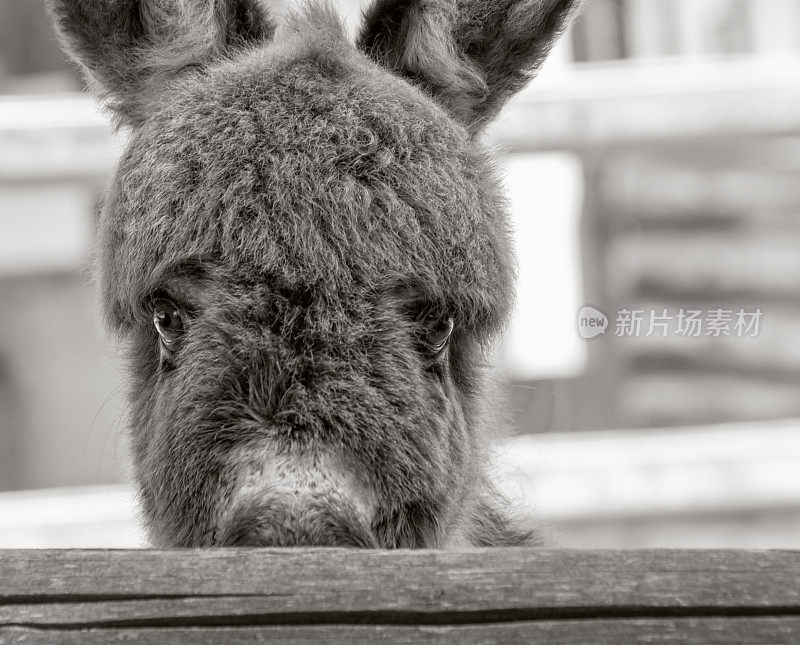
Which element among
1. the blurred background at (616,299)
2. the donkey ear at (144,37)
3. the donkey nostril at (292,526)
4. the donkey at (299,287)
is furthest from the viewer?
the blurred background at (616,299)

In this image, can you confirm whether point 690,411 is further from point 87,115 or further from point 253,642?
point 253,642

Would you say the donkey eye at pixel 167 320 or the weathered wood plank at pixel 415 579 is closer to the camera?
the weathered wood plank at pixel 415 579

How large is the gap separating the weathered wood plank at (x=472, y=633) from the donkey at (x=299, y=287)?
0.37 metres

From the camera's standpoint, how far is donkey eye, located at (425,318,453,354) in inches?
91.8

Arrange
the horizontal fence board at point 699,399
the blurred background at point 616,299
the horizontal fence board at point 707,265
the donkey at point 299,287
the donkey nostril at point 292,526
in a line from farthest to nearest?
the horizontal fence board at point 699,399
the horizontal fence board at point 707,265
the blurred background at point 616,299
the donkey at point 299,287
the donkey nostril at point 292,526

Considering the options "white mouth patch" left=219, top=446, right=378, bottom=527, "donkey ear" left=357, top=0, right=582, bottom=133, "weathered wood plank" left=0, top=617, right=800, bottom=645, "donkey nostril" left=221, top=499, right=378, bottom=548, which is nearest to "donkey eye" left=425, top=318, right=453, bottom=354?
"white mouth patch" left=219, top=446, right=378, bottom=527

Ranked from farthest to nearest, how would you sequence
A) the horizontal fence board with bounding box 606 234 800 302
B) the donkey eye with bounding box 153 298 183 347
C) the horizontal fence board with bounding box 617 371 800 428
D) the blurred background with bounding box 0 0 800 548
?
1. the horizontal fence board with bounding box 617 371 800 428
2. the horizontal fence board with bounding box 606 234 800 302
3. the blurred background with bounding box 0 0 800 548
4. the donkey eye with bounding box 153 298 183 347

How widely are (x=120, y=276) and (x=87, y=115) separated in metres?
5.07

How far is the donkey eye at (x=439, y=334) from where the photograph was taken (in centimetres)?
233

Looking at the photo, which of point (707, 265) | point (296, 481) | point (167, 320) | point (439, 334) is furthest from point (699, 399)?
point (296, 481)

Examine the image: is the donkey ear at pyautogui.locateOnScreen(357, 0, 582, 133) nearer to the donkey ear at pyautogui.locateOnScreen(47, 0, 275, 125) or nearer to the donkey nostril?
the donkey ear at pyautogui.locateOnScreen(47, 0, 275, 125)

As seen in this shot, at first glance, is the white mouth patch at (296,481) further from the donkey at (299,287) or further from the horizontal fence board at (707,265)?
the horizontal fence board at (707,265)

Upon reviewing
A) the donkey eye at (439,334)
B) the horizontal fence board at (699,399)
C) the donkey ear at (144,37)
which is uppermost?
the donkey ear at (144,37)

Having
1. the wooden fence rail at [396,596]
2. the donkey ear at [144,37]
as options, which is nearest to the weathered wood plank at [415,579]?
the wooden fence rail at [396,596]
